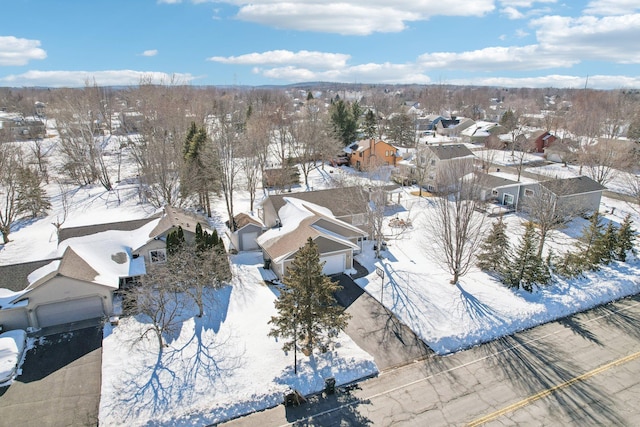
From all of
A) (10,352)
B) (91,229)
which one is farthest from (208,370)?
(91,229)

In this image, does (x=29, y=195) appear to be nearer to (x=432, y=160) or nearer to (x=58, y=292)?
(x=58, y=292)

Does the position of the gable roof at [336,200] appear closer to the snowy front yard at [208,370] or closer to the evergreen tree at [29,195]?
the snowy front yard at [208,370]

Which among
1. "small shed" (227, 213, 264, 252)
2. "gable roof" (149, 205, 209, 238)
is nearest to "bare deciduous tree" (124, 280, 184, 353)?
"gable roof" (149, 205, 209, 238)

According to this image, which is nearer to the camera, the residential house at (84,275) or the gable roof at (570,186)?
the residential house at (84,275)

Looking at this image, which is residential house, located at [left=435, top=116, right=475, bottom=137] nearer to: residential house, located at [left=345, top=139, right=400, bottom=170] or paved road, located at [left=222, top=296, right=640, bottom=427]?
residential house, located at [left=345, top=139, right=400, bottom=170]

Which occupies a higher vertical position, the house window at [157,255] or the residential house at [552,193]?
the residential house at [552,193]

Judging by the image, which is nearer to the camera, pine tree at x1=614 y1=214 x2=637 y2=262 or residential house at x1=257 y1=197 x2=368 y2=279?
residential house at x1=257 y1=197 x2=368 y2=279

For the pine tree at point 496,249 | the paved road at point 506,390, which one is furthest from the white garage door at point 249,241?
the pine tree at point 496,249
